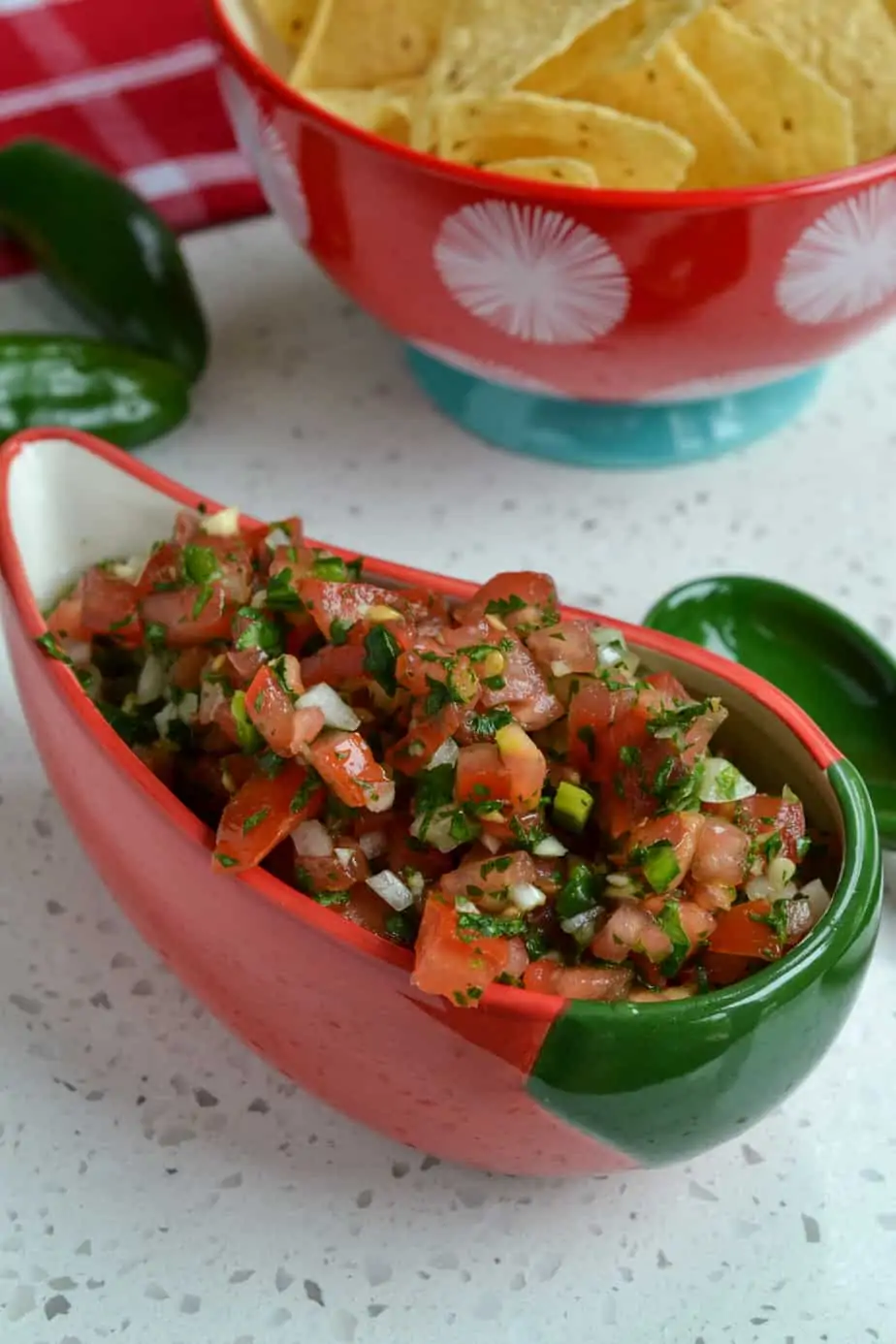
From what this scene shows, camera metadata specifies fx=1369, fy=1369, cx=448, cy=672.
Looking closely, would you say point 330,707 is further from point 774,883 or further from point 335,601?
point 774,883

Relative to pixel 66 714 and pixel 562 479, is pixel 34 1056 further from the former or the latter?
pixel 562 479

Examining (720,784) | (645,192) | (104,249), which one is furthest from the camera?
(104,249)

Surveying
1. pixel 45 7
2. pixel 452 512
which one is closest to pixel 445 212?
pixel 452 512

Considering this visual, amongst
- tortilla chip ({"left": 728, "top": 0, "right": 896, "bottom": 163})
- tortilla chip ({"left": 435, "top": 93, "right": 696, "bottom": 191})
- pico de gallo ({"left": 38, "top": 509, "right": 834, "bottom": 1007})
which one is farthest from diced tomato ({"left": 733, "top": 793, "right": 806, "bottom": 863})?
tortilla chip ({"left": 728, "top": 0, "right": 896, "bottom": 163})

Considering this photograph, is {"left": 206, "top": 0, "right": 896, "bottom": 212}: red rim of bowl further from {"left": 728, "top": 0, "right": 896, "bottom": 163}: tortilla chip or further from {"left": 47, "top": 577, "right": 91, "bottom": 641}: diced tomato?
{"left": 47, "top": 577, "right": 91, "bottom": 641}: diced tomato

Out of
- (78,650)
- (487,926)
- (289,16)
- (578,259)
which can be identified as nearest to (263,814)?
(487,926)

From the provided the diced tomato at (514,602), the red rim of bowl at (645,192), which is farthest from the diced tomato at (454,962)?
the red rim of bowl at (645,192)
